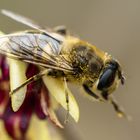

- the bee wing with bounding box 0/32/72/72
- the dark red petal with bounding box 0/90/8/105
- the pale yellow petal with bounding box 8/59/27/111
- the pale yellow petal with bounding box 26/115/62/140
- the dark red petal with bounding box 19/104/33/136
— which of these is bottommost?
the pale yellow petal with bounding box 26/115/62/140

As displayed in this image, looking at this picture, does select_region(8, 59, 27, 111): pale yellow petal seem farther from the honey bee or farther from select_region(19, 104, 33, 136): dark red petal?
select_region(19, 104, 33, 136): dark red petal

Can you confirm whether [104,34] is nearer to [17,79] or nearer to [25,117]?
[25,117]

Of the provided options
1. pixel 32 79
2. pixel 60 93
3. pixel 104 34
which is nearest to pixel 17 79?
pixel 32 79

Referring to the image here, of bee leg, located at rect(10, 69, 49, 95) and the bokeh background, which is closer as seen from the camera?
bee leg, located at rect(10, 69, 49, 95)

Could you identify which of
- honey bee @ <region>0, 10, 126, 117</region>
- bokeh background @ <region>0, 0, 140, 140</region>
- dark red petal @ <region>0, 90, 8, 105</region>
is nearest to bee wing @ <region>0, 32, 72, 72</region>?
honey bee @ <region>0, 10, 126, 117</region>

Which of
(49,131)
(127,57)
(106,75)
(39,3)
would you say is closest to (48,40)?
(106,75)

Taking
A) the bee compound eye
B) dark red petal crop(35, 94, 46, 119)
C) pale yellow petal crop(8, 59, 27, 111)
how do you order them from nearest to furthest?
pale yellow petal crop(8, 59, 27, 111) < the bee compound eye < dark red petal crop(35, 94, 46, 119)

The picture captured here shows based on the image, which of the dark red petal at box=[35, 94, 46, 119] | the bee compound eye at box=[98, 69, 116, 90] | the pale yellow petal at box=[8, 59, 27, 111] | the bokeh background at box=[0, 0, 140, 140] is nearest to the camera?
the pale yellow petal at box=[8, 59, 27, 111]

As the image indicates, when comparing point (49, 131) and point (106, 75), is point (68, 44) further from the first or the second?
point (49, 131)
